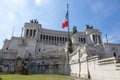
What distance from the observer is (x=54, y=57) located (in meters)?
24.9

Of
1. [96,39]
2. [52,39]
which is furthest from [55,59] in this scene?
[96,39]

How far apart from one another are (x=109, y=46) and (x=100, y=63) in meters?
42.8

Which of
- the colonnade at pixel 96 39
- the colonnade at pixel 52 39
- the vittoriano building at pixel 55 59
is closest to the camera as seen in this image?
the vittoriano building at pixel 55 59

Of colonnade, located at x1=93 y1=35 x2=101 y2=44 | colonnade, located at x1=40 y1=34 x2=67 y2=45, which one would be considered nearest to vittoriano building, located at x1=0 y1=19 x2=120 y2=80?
colonnade, located at x1=40 y1=34 x2=67 y2=45

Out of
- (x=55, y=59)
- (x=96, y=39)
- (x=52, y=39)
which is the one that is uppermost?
(x=52, y=39)

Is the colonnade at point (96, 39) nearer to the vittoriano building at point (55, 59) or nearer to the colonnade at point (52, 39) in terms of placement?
the vittoriano building at point (55, 59)

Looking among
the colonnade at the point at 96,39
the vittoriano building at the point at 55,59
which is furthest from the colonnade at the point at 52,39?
the colonnade at the point at 96,39

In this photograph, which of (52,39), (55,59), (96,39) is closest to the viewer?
(55,59)

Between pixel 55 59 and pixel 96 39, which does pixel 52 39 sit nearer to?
pixel 96 39

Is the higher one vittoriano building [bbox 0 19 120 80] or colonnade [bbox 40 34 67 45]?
colonnade [bbox 40 34 67 45]

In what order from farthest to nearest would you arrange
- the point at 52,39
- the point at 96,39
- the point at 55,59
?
the point at 52,39 → the point at 96,39 → the point at 55,59

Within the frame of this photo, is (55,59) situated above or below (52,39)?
below

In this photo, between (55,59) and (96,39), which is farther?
(96,39)

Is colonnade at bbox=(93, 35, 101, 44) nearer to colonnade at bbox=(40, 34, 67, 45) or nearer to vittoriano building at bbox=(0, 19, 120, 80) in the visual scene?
vittoriano building at bbox=(0, 19, 120, 80)
